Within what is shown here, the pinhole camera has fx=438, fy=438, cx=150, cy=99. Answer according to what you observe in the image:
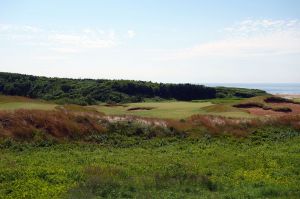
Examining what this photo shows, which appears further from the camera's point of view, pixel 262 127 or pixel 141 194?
pixel 262 127

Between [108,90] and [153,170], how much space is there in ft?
218

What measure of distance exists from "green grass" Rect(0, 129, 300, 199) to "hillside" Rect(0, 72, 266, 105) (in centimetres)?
5426

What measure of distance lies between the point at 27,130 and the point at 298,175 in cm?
1617

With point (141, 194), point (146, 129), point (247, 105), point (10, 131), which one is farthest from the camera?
point (247, 105)

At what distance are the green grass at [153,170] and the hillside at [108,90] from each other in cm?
5426

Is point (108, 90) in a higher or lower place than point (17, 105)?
higher

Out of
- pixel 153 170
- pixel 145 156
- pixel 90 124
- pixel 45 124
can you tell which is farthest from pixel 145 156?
pixel 45 124

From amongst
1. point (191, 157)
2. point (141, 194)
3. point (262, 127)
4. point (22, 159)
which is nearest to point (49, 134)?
point (22, 159)

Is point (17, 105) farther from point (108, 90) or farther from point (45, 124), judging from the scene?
point (108, 90)

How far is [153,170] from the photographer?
19.3 meters

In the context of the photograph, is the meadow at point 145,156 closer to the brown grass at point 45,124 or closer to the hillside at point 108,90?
the brown grass at point 45,124

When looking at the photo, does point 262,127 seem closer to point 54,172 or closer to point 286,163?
point 286,163

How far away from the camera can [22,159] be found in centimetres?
2112

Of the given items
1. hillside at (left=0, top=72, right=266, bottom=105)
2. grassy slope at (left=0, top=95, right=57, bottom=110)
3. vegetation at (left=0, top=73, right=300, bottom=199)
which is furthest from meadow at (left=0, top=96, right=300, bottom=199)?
hillside at (left=0, top=72, right=266, bottom=105)
